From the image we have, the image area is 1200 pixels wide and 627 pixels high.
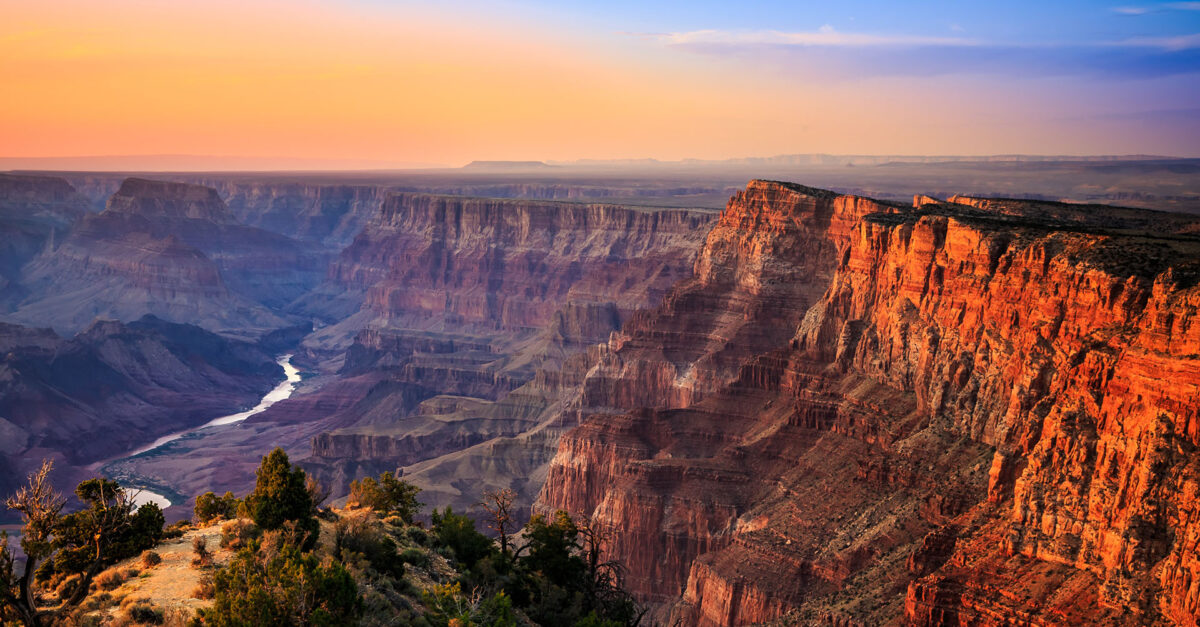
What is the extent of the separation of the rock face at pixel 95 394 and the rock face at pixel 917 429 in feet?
285

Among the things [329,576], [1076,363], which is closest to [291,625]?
[329,576]

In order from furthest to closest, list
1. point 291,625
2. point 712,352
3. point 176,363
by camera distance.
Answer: point 176,363 → point 712,352 → point 291,625

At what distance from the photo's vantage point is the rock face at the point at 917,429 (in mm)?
45531

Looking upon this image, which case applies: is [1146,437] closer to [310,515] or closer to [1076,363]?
[1076,363]

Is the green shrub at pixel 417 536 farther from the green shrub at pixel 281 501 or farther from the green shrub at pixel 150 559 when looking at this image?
the green shrub at pixel 150 559

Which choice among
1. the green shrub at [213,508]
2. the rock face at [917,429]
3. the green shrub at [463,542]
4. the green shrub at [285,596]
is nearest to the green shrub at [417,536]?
the green shrub at [463,542]

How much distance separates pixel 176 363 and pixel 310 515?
6606 inches

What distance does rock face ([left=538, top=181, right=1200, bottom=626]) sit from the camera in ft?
149

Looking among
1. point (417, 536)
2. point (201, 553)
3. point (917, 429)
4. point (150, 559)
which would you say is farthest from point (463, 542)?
point (917, 429)

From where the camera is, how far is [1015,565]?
48.0 metres

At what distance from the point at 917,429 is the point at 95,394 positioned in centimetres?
14373

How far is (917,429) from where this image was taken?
67750mm

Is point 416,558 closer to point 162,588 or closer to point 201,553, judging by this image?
point 201,553

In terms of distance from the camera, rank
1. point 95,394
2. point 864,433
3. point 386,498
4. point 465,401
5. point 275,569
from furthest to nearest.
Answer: point 95,394
point 465,401
point 864,433
point 386,498
point 275,569
